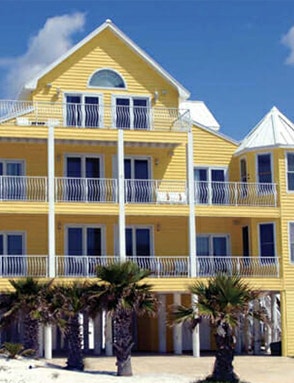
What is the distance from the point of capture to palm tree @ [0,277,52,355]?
97.5 feet

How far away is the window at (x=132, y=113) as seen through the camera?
39.1m

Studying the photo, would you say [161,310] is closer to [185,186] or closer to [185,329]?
[185,329]

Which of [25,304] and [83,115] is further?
[83,115]

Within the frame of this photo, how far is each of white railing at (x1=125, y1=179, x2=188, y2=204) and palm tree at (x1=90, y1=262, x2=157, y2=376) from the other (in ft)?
33.1

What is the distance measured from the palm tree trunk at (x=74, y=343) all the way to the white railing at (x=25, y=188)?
854 cm

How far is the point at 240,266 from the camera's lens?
3912cm

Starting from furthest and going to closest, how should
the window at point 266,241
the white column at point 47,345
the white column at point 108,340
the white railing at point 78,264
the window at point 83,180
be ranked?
the window at point 266,241, the window at point 83,180, the white railing at point 78,264, the white column at point 108,340, the white column at point 47,345

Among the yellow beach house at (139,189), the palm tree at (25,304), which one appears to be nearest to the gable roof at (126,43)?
the yellow beach house at (139,189)

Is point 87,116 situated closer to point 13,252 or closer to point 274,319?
point 13,252

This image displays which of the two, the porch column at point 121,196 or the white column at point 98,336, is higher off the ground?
the porch column at point 121,196

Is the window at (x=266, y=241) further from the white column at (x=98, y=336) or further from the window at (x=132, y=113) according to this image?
the white column at (x=98, y=336)

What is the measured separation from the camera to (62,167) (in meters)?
38.8

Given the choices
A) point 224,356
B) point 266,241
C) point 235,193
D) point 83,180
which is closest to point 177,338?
point 266,241

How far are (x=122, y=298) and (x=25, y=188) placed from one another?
10964 millimetres
